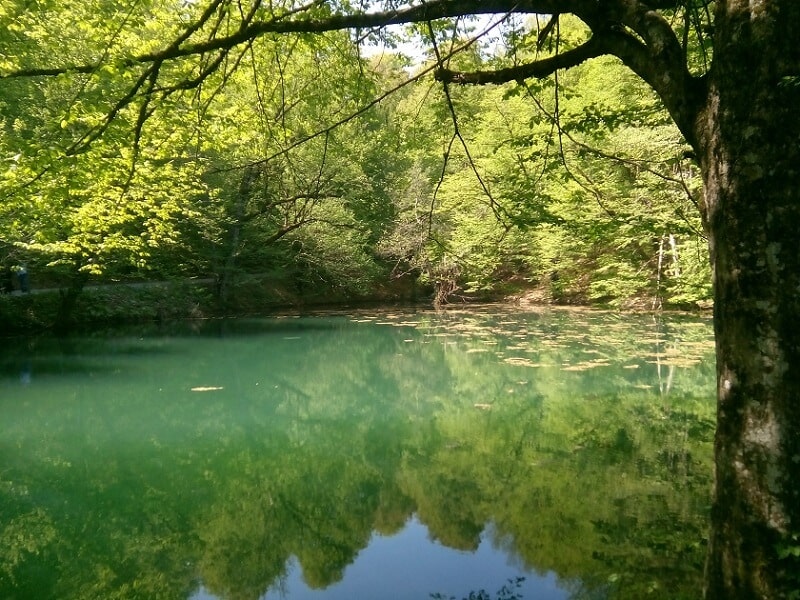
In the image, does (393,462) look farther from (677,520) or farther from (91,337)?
(91,337)

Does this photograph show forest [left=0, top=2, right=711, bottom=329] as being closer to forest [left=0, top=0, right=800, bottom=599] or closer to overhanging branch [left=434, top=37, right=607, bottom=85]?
forest [left=0, top=0, right=800, bottom=599]

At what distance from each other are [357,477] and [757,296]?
4604 mm

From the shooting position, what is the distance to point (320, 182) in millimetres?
9125

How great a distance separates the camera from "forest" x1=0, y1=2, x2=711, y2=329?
19.1 feet

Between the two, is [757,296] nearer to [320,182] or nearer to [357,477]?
[357,477]

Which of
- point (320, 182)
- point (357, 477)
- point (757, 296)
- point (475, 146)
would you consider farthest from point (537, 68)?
point (475, 146)

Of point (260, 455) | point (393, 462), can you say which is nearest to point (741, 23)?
point (393, 462)

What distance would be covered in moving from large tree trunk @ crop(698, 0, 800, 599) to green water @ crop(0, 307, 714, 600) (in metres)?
1.37

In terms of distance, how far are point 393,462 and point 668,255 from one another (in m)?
13.3

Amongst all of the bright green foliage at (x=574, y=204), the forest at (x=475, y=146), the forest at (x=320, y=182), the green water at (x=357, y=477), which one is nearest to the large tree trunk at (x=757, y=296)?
the forest at (x=475, y=146)

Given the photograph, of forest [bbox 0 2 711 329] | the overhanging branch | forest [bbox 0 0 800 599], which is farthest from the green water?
the overhanging branch

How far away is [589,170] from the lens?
15406 mm

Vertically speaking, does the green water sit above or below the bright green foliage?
below

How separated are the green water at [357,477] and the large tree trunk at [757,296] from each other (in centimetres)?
137
